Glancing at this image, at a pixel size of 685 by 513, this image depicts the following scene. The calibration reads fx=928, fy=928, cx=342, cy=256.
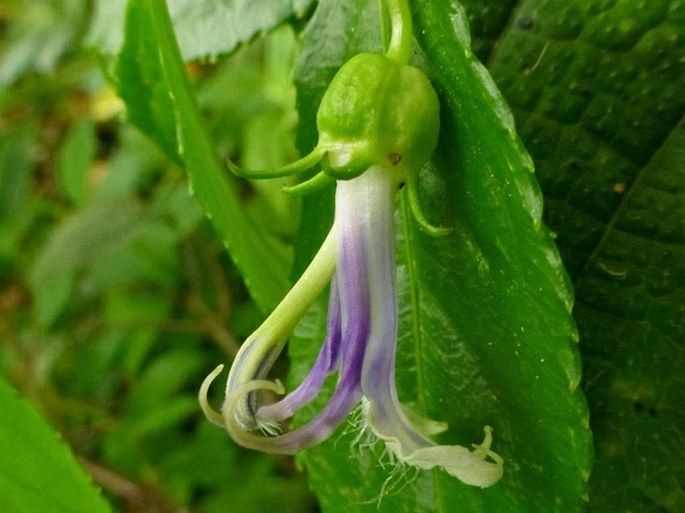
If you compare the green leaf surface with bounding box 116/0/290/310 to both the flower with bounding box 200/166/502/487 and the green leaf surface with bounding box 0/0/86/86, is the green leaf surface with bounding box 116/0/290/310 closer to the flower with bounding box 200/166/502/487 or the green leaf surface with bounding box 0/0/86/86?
the flower with bounding box 200/166/502/487

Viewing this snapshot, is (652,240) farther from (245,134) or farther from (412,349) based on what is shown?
(245,134)

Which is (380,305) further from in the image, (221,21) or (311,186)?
(221,21)

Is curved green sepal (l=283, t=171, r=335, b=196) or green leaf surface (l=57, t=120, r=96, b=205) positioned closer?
curved green sepal (l=283, t=171, r=335, b=196)

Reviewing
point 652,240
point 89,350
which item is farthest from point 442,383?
point 89,350

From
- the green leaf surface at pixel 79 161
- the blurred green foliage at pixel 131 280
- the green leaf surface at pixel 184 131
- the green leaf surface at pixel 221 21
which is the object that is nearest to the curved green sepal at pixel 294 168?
Result: the green leaf surface at pixel 184 131

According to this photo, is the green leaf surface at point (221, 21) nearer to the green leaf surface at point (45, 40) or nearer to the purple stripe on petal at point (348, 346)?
the purple stripe on petal at point (348, 346)

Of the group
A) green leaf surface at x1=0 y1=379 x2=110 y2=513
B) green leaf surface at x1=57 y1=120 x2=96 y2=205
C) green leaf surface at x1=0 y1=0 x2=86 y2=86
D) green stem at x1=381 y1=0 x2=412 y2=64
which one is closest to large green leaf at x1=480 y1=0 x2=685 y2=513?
green stem at x1=381 y1=0 x2=412 y2=64

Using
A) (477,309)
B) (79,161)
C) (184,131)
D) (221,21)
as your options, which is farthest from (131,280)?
(477,309)
